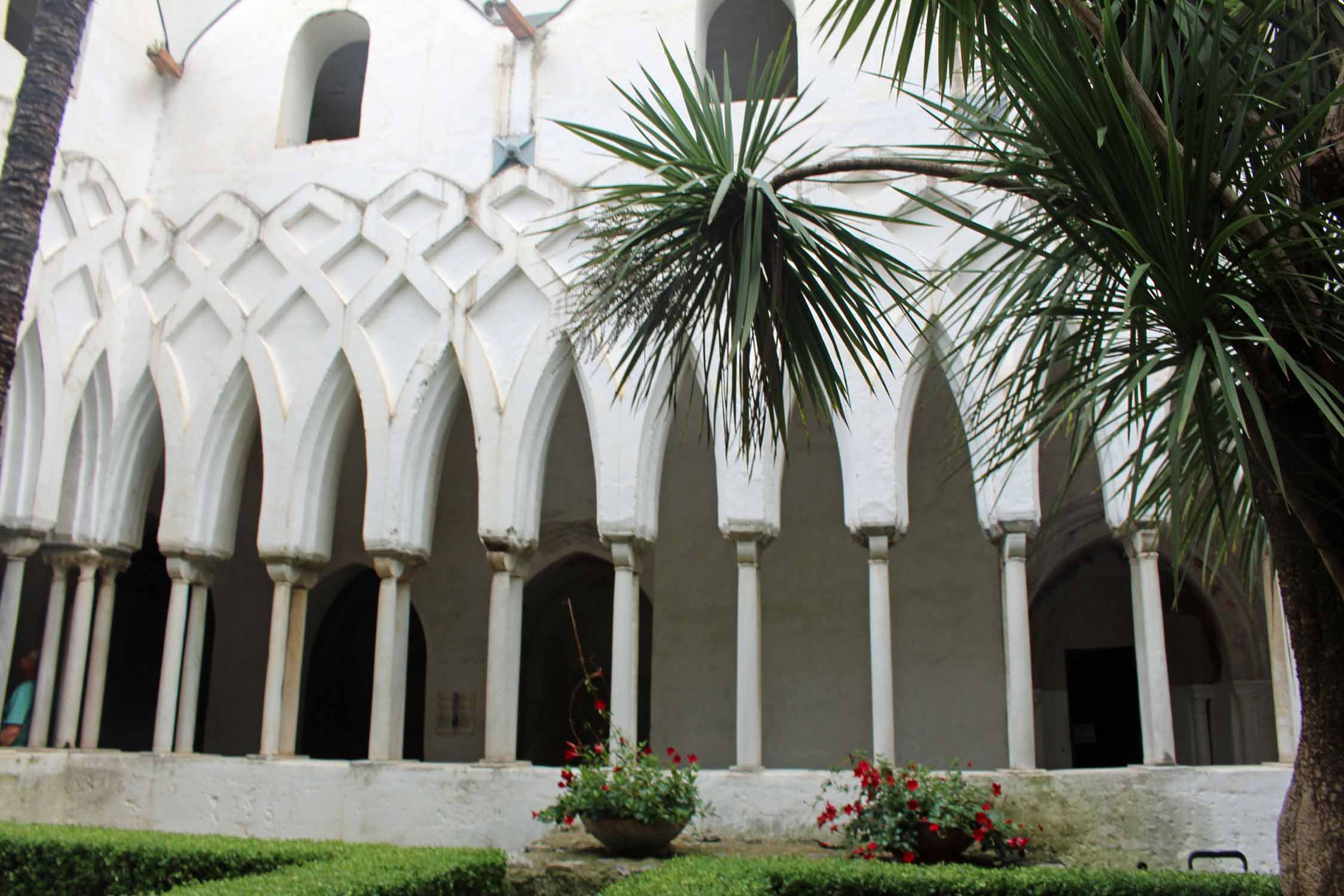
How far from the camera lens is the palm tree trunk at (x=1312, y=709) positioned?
4164mm

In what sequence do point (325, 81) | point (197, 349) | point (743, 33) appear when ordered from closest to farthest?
point (197, 349)
point (325, 81)
point (743, 33)

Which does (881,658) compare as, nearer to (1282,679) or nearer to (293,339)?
(1282,679)

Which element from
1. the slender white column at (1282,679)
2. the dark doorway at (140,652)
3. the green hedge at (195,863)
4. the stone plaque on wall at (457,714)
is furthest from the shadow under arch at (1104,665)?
the dark doorway at (140,652)

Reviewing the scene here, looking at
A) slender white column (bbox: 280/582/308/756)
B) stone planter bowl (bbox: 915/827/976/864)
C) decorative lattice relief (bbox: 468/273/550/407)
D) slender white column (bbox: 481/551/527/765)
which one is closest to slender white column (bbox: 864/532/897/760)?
stone planter bowl (bbox: 915/827/976/864)

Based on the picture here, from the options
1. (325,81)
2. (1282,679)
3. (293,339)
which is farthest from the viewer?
(325,81)

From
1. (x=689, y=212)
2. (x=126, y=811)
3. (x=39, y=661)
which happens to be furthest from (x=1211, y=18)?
(x=39, y=661)

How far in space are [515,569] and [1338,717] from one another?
20.0ft

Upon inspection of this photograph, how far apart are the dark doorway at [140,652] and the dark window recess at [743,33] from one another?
7.83 m

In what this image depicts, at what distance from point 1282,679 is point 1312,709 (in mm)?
4029

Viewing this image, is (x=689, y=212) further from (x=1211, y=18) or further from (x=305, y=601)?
(x=305, y=601)

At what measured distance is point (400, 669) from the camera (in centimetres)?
932

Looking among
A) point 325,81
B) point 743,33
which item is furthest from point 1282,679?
point 325,81

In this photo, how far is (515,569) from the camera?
9.28m

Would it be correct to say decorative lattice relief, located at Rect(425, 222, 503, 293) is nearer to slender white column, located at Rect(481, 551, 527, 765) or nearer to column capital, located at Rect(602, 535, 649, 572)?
slender white column, located at Rect(481, 551, 527, 765)
